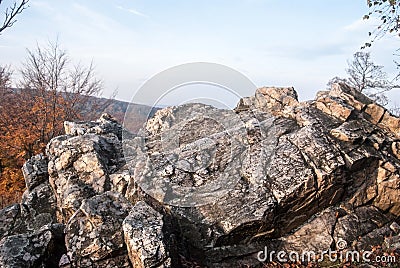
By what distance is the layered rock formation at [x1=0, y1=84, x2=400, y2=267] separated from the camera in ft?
24.0

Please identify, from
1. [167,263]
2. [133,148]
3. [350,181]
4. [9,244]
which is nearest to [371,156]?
[350,181]

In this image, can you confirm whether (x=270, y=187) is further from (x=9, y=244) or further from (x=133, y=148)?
(x=9, y=244)

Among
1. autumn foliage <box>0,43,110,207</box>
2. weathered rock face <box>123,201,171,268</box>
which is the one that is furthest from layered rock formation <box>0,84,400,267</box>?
autumn foliage <box>0,43,110,207</box>

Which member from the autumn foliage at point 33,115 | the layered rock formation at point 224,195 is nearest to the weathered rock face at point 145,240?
the layered rock formation at point 224,195

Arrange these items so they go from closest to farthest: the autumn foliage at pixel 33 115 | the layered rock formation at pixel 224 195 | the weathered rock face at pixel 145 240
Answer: the weathered rock face at pixel 145 240 < the layered rock formation at pixel 224 195 < the autumn foliage at pixel 33 115

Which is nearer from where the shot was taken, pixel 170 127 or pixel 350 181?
pixel 350 181

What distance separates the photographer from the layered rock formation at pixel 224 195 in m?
7.30

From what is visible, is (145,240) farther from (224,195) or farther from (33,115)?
(33,115)

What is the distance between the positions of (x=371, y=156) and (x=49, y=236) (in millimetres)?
8081

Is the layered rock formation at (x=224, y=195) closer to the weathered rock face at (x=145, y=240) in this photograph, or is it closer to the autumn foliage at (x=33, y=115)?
the weathered rock face at (x=145, y=240)

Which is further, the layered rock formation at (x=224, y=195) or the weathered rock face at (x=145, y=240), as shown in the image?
the layered rock formation at (x=224, y=195)

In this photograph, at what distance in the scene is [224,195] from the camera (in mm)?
8359

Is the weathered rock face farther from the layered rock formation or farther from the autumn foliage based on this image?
the autumn foliage

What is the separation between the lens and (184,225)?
8.05m
